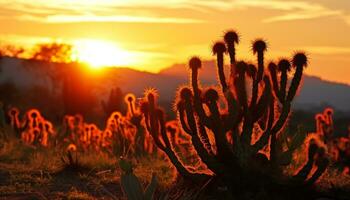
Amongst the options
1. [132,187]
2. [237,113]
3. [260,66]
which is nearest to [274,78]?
[260,66]

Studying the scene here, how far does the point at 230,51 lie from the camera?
7461mm

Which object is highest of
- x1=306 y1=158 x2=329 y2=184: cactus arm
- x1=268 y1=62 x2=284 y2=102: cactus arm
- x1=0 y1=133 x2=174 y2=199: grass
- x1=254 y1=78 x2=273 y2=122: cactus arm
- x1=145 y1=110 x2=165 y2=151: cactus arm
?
x1=268 y1=62 x2=284 y2=102: cactus arm

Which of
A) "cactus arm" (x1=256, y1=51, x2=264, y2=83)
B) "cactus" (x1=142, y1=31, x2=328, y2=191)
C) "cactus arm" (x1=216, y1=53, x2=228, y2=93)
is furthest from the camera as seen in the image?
"cactus arm" (x1=216, y1=53, x2=228, y2=93)

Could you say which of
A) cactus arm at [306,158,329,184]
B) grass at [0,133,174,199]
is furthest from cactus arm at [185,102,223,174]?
cactus arm at [306,158,329,184]

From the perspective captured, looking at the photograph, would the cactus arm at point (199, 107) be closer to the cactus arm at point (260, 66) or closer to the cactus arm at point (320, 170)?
the cactus arm at point (260, 66)

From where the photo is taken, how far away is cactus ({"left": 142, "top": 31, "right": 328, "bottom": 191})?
707 centimetres

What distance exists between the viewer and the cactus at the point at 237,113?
707 cm

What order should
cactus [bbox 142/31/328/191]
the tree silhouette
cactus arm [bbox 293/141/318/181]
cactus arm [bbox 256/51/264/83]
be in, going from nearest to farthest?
cactus arm [bbox 293/141/318/181], cactus [bbox 142/31/328/191], cactus arm [bbox 256/51/264/83], the tree silhouette

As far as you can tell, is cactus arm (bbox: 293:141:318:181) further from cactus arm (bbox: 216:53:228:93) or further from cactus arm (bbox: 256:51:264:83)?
cactus arm (bbox: 216:53:228:93)

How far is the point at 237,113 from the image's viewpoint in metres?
7.00

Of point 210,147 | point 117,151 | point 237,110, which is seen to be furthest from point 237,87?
point 117,151

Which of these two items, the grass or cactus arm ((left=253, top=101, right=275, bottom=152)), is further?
the grass

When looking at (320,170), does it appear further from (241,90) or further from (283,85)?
(241,90)

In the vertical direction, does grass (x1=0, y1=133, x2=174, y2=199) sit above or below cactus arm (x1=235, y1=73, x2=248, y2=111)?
below
